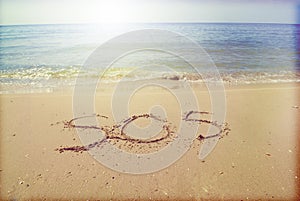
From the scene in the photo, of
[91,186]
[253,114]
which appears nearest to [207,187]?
[91,186]

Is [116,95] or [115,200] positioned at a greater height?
[116,95]

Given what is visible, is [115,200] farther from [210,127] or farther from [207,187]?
[210,127]

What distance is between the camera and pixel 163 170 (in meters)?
3.17

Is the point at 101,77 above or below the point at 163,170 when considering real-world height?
above

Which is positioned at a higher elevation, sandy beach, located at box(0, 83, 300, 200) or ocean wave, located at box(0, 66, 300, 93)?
ocean wave, located at box(0, 66, 300, 93)

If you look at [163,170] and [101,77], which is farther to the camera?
[101,77]

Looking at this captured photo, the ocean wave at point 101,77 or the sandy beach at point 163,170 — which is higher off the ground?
the ocean wave at point 101,77

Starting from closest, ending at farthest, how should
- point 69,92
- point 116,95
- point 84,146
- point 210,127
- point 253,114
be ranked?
point 84,146 < point 210,127 < point 253,114 < point 116,95 < point 69,92

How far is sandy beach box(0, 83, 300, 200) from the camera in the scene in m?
2.78

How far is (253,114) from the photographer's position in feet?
16.6

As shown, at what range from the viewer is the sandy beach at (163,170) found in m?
2.78

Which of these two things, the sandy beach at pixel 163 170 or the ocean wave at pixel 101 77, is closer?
the sandy beach at pixel 163 170

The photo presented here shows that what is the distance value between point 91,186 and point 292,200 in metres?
2.61

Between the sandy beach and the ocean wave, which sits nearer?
the sandy beach
